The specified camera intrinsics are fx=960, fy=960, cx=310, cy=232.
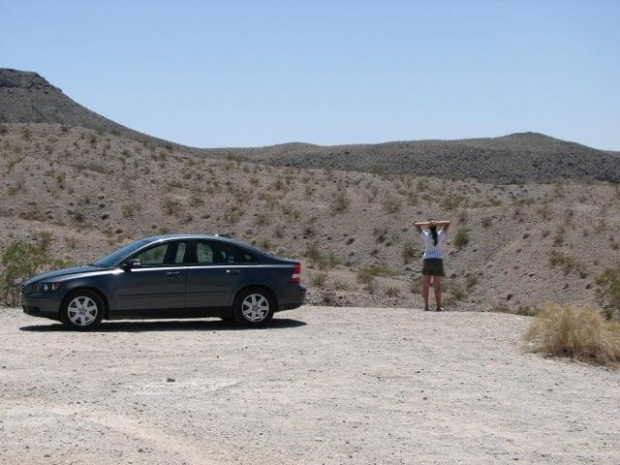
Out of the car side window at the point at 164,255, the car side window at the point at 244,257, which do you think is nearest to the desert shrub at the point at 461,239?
the car side window at the point at 244,257

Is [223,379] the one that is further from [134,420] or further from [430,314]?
[430,314]

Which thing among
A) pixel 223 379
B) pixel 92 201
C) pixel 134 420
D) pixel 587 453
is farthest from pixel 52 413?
pixel 92 201

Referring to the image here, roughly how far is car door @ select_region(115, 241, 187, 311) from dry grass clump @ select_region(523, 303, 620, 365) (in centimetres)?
575

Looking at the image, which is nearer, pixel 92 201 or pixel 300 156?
pixel 92 201

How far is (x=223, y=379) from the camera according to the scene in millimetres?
11547

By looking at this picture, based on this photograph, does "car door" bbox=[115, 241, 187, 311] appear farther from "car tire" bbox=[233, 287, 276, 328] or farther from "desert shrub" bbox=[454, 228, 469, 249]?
"desert shrub" bbox=[454, 228, 469, 249]

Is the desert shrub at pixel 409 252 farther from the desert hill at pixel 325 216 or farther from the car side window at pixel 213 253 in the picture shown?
the car side window at pixel 213 253

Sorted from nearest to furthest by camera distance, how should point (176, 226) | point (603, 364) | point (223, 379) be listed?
point (223, 379) → point (603, 364) → point (176, 226)

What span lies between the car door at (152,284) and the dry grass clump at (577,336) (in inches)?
227

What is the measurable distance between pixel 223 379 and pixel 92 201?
33.9 meters

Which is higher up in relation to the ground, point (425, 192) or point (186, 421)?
point (425, 192)

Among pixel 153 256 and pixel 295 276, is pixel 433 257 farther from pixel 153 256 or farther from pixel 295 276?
pixel 153 256

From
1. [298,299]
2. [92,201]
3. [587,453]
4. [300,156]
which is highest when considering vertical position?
[300,156]

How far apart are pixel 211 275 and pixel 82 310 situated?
7.14 feet
